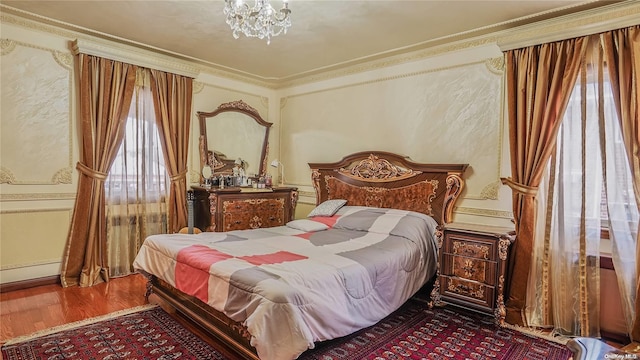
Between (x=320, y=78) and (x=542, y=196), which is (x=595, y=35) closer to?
(x=542, y=196)

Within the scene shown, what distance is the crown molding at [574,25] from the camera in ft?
8.92

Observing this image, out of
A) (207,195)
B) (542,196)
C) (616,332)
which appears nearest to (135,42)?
(207,195)

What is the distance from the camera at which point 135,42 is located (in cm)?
396

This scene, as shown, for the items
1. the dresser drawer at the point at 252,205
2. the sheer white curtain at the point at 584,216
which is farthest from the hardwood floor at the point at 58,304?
the sheer white curtain at the point at 584,216

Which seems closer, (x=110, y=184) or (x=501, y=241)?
(x=501, y=241)

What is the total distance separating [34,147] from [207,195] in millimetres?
1786

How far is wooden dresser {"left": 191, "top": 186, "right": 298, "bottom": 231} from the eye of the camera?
4.36m

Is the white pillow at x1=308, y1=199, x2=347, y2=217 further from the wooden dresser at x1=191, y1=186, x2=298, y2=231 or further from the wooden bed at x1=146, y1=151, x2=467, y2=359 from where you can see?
the wooden dresser at x1=191, y1=186, x2=298, y2=231

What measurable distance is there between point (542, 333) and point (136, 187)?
14.3ft

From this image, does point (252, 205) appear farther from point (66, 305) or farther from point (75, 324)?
point (75, 324)

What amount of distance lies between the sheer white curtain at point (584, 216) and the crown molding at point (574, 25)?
14 cm

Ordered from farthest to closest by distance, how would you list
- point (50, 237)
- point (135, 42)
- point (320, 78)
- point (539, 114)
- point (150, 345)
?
point (320, 78)
point (135, 42)
point (50, 237)
point (539, 114)
point (150, 345)

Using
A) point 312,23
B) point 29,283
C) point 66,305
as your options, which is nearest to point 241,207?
point 66,305

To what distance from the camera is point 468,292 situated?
10.0 feet
